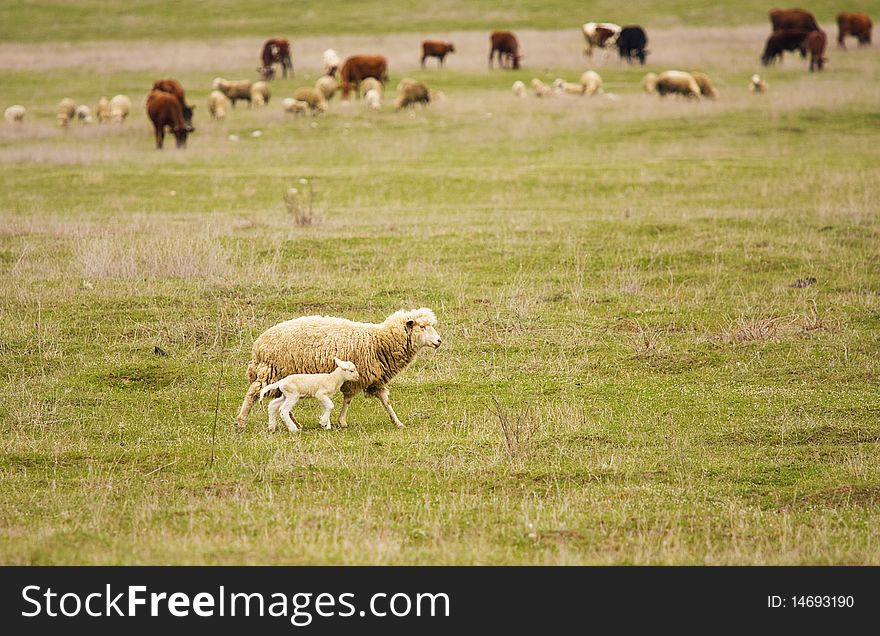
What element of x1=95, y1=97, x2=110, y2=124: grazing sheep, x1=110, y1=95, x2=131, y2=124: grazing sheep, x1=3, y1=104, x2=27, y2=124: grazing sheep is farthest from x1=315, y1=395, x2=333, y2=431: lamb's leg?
x1=3, y1=104, x2=27, y2=124: grazing sheep

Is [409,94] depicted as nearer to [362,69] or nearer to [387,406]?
[362,69]

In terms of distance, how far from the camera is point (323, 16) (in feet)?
259

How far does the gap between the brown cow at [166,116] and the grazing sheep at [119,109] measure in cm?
568

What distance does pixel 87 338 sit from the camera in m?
13.7

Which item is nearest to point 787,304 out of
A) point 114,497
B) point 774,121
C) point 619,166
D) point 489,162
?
point 114,497

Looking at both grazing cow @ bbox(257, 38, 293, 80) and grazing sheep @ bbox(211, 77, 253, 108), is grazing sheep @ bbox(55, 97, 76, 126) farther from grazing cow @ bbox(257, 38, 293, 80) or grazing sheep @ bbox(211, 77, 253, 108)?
grazing cow @ bbox(257, 38, 293, 80)

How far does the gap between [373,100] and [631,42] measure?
1838 cm

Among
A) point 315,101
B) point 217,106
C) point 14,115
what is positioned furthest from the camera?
point 217,106

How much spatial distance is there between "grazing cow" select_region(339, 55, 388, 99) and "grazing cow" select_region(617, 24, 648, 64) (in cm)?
1270

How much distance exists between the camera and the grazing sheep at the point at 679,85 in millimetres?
39375

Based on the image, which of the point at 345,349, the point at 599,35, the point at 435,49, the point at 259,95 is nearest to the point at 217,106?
the point at 259,95

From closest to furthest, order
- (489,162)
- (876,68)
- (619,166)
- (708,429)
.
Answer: (708,429), (619,166), (489,162), (876,68)

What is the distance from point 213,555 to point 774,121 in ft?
97.8

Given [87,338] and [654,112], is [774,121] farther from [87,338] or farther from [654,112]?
[87,338]
